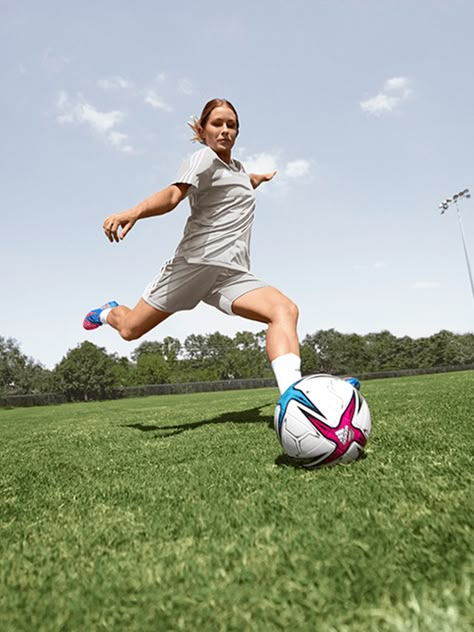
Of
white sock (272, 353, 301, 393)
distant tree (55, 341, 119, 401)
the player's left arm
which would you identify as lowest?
white sock (272, 353, 301, 393)

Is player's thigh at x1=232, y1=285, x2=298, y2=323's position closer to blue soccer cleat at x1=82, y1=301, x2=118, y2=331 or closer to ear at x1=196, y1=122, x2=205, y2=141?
ear at x1=196, y1=122, x2=205, y2=141

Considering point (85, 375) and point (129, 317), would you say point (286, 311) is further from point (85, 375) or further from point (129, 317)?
point (85, 375)

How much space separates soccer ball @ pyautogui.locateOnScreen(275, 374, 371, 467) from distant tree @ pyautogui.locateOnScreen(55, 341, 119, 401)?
64.5 m

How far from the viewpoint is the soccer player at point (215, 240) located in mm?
4218

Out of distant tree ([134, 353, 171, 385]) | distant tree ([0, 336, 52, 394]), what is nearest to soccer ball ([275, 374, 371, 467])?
distant tree ([0, 336, 52, 394])

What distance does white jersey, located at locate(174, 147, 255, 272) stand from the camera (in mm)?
4699

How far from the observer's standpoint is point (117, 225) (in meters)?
3.84

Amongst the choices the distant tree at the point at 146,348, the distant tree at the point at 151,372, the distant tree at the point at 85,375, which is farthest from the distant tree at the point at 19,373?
the distant tree at the point at 146,348

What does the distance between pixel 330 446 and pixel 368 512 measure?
3.15 ft

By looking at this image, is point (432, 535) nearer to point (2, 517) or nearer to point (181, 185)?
point (2, 517)

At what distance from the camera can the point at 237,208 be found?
4852 millimetres

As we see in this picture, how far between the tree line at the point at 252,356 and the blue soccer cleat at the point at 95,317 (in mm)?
61241

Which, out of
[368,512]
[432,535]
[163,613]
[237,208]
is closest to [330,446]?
[368,512]

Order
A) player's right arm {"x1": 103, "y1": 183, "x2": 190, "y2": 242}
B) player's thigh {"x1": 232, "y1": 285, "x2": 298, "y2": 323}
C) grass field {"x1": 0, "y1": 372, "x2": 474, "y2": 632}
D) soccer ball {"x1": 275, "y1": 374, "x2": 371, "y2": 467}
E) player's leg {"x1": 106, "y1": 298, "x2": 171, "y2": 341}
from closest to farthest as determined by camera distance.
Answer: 1. grass field {"x1": 0, "y1": 372, "x2": 474, "y2": 632}
2. soccer ball {"x1": 275, "y1": 374, "x2": 371, "y2": 467}
3. player's right arm {"x1": 103, "y1": 183, "x2": 190, "y2": 242}
4. player's thigh {"x1": 232, "y1": 285, "x2": 298, "y2": 323}
5. player's leg {"x1": 106, "y1": 298, "x2": 171, "y2": 341}
